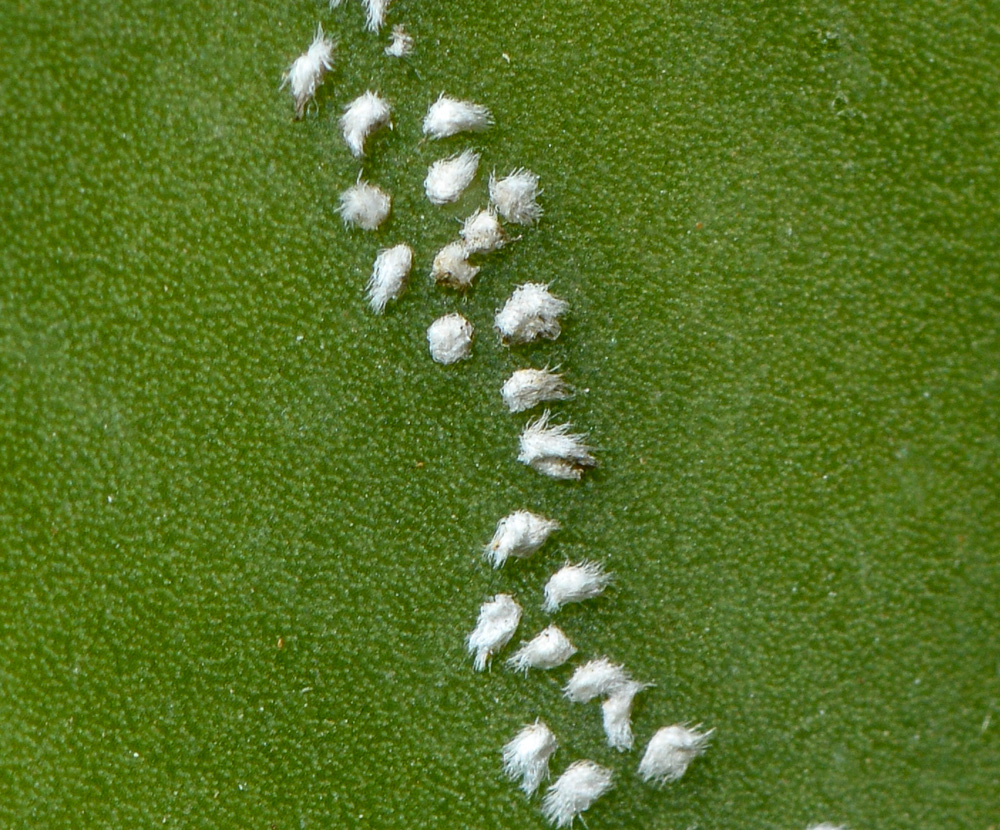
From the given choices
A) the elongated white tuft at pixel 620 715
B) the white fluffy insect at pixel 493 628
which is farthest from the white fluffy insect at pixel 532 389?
the elongated white tuft at pixel 620 715

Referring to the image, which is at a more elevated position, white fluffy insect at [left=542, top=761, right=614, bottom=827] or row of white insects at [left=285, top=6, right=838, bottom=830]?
row of white insects at [left=285, top=6, right=838, bottom=830]

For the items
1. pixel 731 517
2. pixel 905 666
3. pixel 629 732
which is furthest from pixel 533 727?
pixel 905 666

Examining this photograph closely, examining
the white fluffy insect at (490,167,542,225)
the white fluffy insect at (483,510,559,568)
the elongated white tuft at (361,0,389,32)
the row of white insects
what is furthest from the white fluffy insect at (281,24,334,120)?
the white fluffy insect at (483,510,559,568)

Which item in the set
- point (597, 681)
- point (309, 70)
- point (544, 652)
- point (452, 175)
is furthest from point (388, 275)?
point (597, 681)

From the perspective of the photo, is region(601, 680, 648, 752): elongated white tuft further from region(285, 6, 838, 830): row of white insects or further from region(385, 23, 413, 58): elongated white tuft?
region(385, 23, 413, 58): elongated white tuft

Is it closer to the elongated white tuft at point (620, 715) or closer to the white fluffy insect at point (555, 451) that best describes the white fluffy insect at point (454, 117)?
the white fluffy insect at point (555, 451)

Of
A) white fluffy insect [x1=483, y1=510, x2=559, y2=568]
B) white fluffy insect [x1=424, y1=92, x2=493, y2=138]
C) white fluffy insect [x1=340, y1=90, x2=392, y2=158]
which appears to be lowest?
white fluffy insect [x1=483, y1=510, x2=559, y2=568]

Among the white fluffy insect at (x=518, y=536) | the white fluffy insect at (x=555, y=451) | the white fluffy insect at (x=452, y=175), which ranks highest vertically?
the white fluffy insect at (x=452, y=175)
